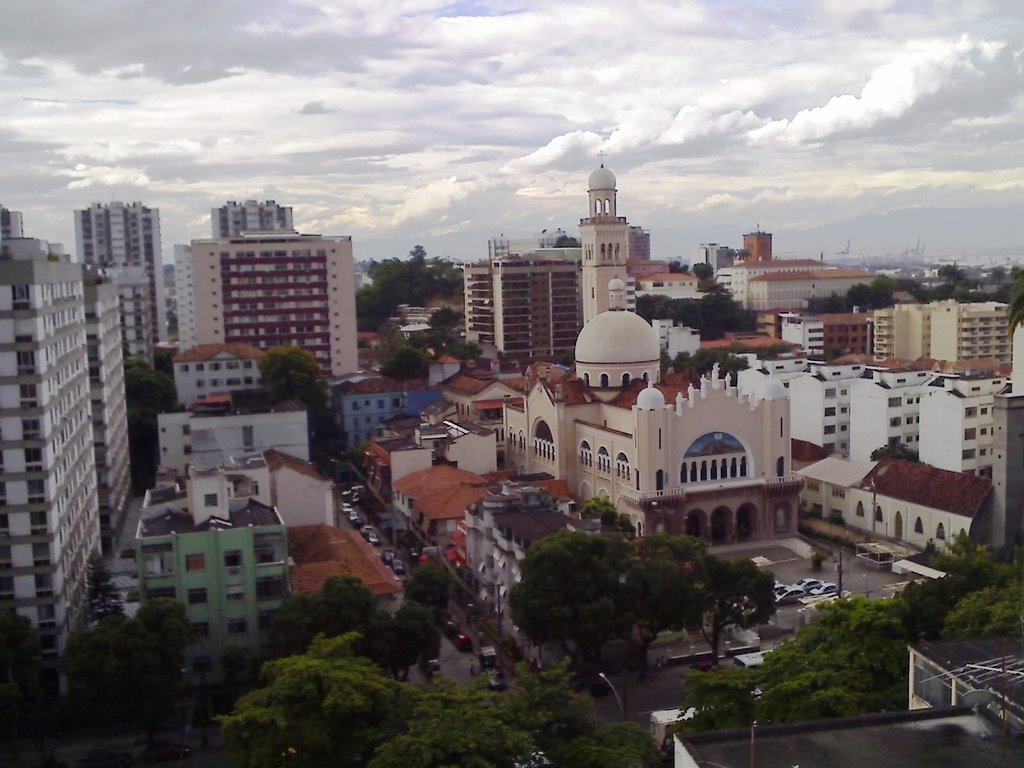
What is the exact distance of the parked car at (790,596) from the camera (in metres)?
33.7

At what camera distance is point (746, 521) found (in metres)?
41.2

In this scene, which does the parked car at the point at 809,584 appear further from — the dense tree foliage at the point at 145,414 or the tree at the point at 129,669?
the dense tree foliage at the point at 145,414

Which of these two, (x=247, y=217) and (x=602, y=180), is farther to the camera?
(x=247, y=217)

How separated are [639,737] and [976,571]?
12.0m

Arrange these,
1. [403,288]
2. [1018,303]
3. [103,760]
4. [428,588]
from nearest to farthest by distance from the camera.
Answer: [103,760], [428,588], [1018,303], [403,288]

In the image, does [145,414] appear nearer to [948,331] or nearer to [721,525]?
[721,525]

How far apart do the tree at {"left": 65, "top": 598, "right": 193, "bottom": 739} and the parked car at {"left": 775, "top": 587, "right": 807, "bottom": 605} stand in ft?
60.2

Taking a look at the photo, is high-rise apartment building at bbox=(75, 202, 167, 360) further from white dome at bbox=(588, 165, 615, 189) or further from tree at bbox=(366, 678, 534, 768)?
tree at bbox=(366, 678, 534, 768)

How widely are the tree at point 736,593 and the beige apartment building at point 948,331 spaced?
50122mm

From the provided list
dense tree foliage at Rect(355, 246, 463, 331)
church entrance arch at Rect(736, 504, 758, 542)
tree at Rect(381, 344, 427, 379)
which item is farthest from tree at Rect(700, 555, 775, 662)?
dense tree foliage at Rect(355, 246, 463, 331)

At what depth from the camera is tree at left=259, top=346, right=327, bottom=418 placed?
5544 cm

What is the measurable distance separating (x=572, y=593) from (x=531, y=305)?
54546mm

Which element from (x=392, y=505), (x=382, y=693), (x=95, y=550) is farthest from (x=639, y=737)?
(x=392, y=505)

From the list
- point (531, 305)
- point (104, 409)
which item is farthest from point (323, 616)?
point (531, 305)
